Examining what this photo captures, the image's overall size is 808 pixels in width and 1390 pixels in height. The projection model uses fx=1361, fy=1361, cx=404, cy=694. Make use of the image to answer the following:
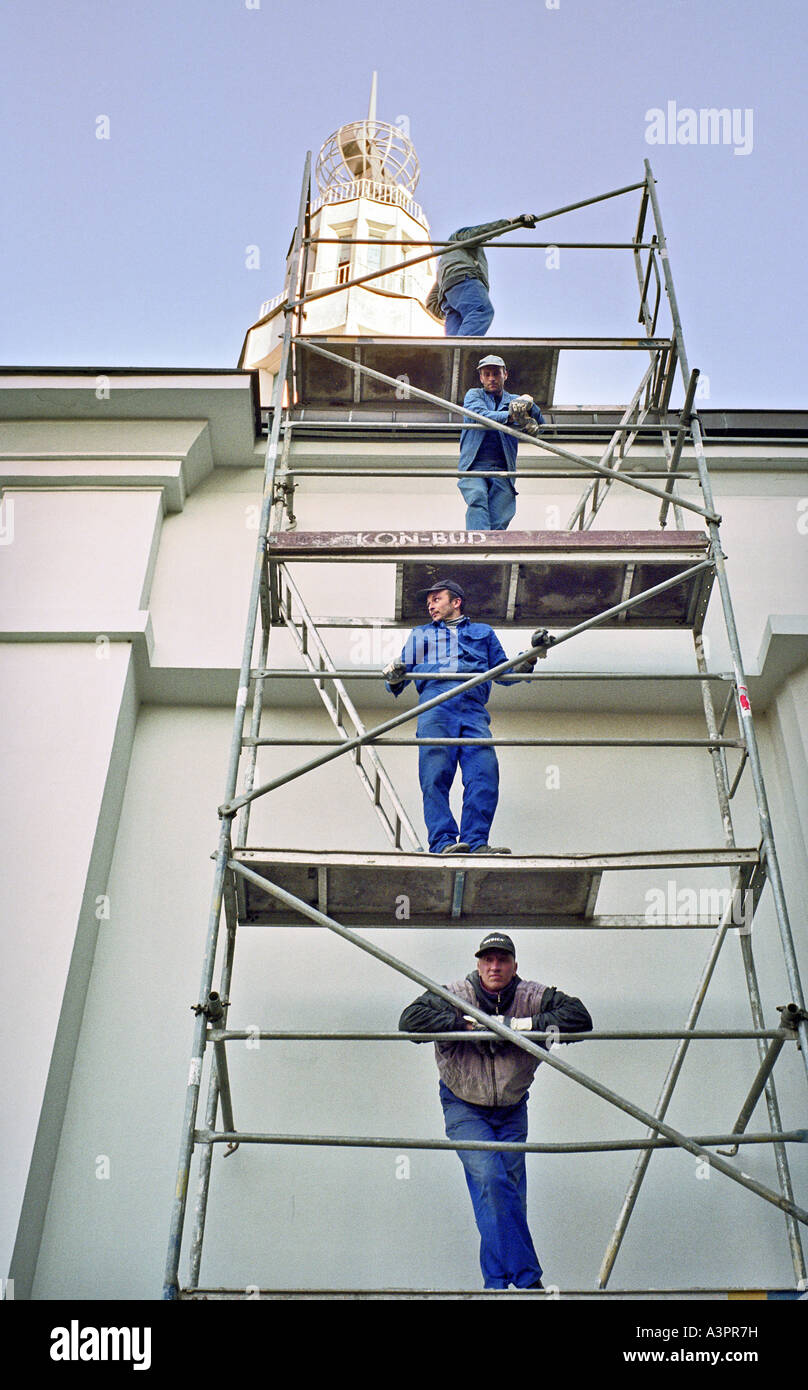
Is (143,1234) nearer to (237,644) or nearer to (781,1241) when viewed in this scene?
(781,1241)

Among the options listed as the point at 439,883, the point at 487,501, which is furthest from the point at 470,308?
the point at 439,883

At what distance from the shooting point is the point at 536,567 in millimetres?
8859

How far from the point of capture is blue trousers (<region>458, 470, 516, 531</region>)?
31.8 ft

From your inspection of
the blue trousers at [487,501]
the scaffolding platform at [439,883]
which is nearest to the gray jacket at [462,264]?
the blue trousers at [487,501]

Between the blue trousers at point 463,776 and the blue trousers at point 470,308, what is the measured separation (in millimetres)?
4248

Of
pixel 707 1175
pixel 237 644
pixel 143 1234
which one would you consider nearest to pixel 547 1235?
pixel 707 1175

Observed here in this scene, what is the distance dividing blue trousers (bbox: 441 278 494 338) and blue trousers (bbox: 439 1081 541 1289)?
6619 mm

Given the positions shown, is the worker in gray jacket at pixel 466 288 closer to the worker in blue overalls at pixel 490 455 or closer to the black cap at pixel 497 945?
the worker in blue overalls at pixel 490 455

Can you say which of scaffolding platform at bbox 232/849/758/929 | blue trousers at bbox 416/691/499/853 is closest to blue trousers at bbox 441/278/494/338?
blue trousers at bbox 416/691/499/853

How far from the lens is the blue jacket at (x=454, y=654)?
834 cm

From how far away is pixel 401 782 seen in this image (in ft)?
31.6

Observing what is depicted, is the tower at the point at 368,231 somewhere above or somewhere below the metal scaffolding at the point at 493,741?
above

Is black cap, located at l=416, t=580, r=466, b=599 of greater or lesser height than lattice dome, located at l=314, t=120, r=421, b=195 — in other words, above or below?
below

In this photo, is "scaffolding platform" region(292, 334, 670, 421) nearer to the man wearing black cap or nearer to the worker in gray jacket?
the worker in gray jacket
